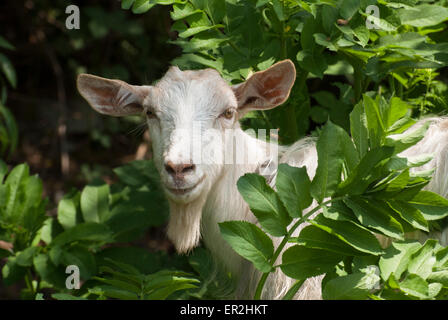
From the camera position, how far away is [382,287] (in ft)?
8.54

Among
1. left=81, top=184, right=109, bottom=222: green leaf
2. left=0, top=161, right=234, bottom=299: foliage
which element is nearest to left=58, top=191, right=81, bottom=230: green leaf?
left=0, top=161, right=234, bottom=299: foliage

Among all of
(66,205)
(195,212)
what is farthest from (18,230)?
(195,212)

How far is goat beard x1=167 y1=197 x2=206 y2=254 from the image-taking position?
3.22 m

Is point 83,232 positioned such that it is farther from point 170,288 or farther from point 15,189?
point 170,288

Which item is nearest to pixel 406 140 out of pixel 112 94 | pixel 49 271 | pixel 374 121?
pixel 374 121

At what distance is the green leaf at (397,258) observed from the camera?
254cm

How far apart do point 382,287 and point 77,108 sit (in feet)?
17.9

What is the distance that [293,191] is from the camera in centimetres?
260

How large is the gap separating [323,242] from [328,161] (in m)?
0.34

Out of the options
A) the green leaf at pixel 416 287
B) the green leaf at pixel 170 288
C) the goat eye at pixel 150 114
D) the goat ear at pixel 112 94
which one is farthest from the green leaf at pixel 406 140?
the goat ear at pixel 112 94

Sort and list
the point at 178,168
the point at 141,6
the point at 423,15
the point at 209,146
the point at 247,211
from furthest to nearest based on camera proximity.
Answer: the point at 247,211 → the point at 423,15 → the point at 141,6 → the point at 209,146 → the point at 178,168

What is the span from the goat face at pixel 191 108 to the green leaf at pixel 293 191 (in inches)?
19.1

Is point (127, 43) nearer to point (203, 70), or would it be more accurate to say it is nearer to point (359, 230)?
point (203, 70)

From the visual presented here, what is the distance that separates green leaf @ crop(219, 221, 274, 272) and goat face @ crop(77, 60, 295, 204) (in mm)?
396
